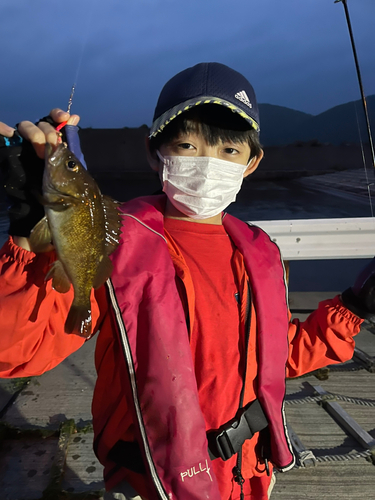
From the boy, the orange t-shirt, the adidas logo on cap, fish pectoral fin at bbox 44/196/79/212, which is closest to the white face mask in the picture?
the boy

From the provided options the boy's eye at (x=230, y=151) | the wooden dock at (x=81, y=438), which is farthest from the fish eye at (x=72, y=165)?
the wooden dock at (x=81, y=438)

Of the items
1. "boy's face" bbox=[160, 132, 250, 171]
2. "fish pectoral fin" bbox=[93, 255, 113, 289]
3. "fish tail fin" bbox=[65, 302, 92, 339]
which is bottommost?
"fish tail fin" bbox=[65, 302, 92, 339]

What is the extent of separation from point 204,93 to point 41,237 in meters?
0.93

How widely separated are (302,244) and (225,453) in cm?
242

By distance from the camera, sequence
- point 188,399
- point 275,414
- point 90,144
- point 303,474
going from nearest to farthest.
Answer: point 188,399 → point 275,414 → point 303,474 → point 90,144

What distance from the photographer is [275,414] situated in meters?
1.49

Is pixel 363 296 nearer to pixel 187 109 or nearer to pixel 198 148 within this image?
pixel 198 148

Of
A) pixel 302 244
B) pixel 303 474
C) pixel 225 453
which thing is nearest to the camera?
pixel 225 453

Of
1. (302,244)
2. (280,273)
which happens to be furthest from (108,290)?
(302,244)

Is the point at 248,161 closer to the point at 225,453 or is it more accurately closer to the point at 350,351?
the point at 350,351

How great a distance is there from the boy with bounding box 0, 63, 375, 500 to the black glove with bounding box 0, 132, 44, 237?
0.15 feet

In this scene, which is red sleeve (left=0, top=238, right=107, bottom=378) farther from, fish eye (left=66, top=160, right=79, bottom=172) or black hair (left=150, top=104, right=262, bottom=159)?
black hair (left=150, top=104, right=262, bottom=159)

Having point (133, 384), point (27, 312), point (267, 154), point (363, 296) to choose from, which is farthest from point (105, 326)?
point (267, 154)

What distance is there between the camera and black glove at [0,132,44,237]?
1.02 meters
